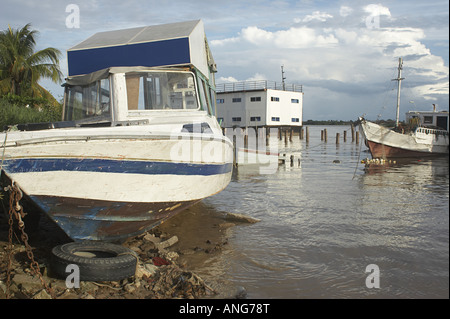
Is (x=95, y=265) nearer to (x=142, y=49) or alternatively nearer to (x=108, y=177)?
(x=108, y=177)

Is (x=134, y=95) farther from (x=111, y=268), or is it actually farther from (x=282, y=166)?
(x=282, y=166)

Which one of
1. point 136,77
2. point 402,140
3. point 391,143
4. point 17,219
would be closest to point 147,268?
point 17,219

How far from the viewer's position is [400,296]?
15.0 feet

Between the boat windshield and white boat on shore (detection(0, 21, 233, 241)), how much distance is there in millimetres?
16

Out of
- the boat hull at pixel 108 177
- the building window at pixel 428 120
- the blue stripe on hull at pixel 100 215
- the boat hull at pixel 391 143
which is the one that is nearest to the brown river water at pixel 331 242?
the blue stripe on hull at pixel 100 215

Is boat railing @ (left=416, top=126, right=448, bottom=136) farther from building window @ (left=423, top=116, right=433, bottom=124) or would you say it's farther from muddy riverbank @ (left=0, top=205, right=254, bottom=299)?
muddy riverbank @ (left=0, top=205, right=254, bottom=299)

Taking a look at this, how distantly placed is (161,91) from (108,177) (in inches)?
77.3

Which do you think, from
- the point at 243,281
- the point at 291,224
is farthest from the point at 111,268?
the point at 291,224

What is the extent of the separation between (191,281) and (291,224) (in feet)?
12.6

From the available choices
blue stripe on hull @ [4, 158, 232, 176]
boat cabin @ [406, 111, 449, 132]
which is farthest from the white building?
blue stripe on hull @ [4, 158, 232, 176]

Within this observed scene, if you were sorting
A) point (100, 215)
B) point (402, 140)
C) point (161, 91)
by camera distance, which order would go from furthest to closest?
point (402, 140) → point (161, 91) → point (100, 215)

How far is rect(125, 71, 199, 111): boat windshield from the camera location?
19.1 feet

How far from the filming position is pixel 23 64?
69.9ft

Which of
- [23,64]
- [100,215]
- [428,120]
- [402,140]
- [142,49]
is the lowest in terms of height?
[100,215]
